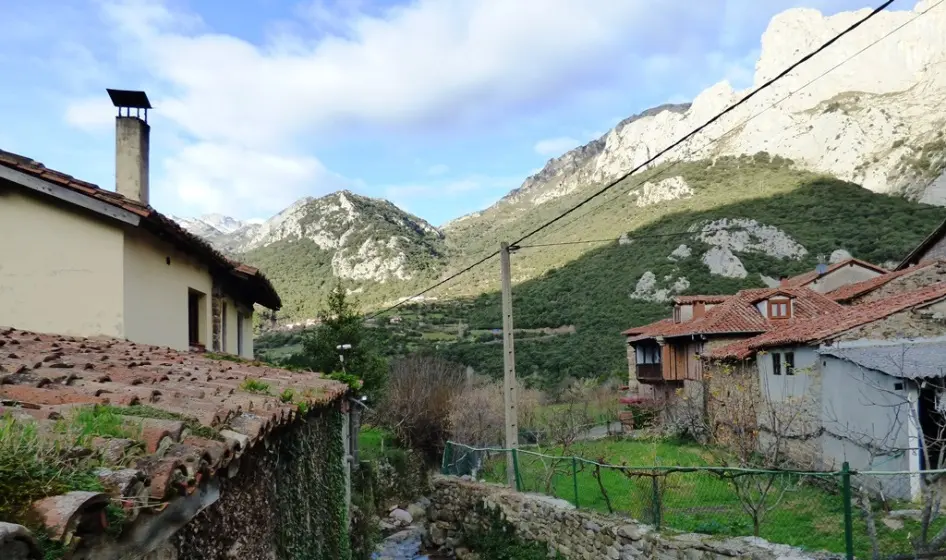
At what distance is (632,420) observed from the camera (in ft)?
96.7

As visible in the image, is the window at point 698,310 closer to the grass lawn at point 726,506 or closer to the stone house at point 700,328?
the stone house at point 700,328

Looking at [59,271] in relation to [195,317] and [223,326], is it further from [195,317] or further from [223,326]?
[223,326]

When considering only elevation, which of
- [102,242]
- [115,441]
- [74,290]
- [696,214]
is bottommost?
[115,441]

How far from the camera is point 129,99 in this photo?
11.6 meters

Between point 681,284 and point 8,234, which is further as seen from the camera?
point 681,284

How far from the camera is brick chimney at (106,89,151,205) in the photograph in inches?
453

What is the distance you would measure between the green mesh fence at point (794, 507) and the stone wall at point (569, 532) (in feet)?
1.37

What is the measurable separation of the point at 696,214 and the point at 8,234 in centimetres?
5226

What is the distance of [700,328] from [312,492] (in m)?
23.3

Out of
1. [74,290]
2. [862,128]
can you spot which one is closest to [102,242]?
[74,290]

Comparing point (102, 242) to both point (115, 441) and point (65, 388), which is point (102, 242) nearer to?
point (65, 388)

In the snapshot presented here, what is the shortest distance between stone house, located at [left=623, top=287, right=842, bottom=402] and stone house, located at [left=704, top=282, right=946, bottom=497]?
8.00 metres

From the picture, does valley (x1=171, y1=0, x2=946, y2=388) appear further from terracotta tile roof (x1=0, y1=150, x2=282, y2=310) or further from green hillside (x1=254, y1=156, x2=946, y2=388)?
terracotta tile roof (x1=0, y1=150, x2=282, y2=310)

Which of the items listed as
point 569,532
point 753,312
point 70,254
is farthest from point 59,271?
point 753,312
